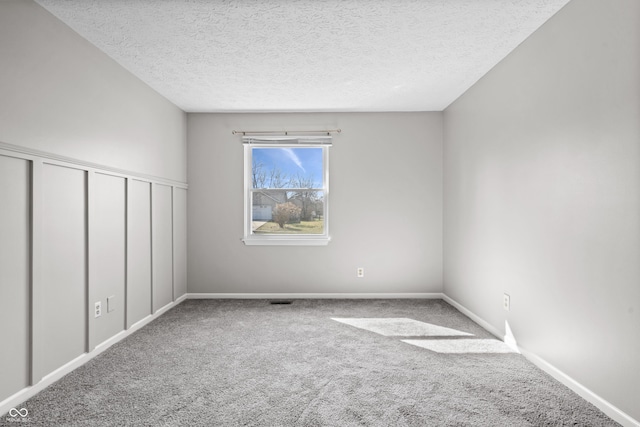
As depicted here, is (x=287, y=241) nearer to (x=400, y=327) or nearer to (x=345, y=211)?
(x=345, y=211)

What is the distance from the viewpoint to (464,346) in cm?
284

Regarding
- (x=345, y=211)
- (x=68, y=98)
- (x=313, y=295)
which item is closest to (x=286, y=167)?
(x=345, y=211)

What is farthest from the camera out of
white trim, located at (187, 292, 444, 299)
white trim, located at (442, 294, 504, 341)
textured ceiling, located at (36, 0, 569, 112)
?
white trim, located at (187, 292, 444, 299)

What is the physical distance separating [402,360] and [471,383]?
0.50m

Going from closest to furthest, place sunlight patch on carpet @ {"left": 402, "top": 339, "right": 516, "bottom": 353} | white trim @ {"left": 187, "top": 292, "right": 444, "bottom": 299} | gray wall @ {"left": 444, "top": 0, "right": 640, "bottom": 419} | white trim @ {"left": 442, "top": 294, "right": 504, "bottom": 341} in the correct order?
gray wall @ {"left": 444, "top": 0, "right": 640, "bottom": 419}
sunlight patch on carpet @ {"left": 402, "top": 339, "right": 516, "bottom": 353}
white trim @ {"left": 442, "top": 294, "right": 504, "bottom": 341}
white trim @ {"left": 187, "top": 292, "right": 444, "bottom": 299}

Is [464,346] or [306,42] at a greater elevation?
[306,42]

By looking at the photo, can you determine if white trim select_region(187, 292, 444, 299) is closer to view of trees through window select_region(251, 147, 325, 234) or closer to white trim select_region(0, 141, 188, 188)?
view of trees through window select_region(251, 147, 325, 234)

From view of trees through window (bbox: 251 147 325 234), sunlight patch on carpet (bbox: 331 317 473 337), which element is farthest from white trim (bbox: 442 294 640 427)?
view of trees through window (bbox: 251 147 325 234)

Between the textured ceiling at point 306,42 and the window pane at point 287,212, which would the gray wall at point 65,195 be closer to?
the textured ceiling at point 306,42

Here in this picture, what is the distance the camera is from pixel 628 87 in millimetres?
1707

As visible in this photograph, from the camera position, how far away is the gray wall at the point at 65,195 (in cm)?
194

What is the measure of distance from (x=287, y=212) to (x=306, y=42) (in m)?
2.35

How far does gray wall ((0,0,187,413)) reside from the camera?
1944 millimetres

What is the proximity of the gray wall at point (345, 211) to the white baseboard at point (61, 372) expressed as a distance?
1.31m
